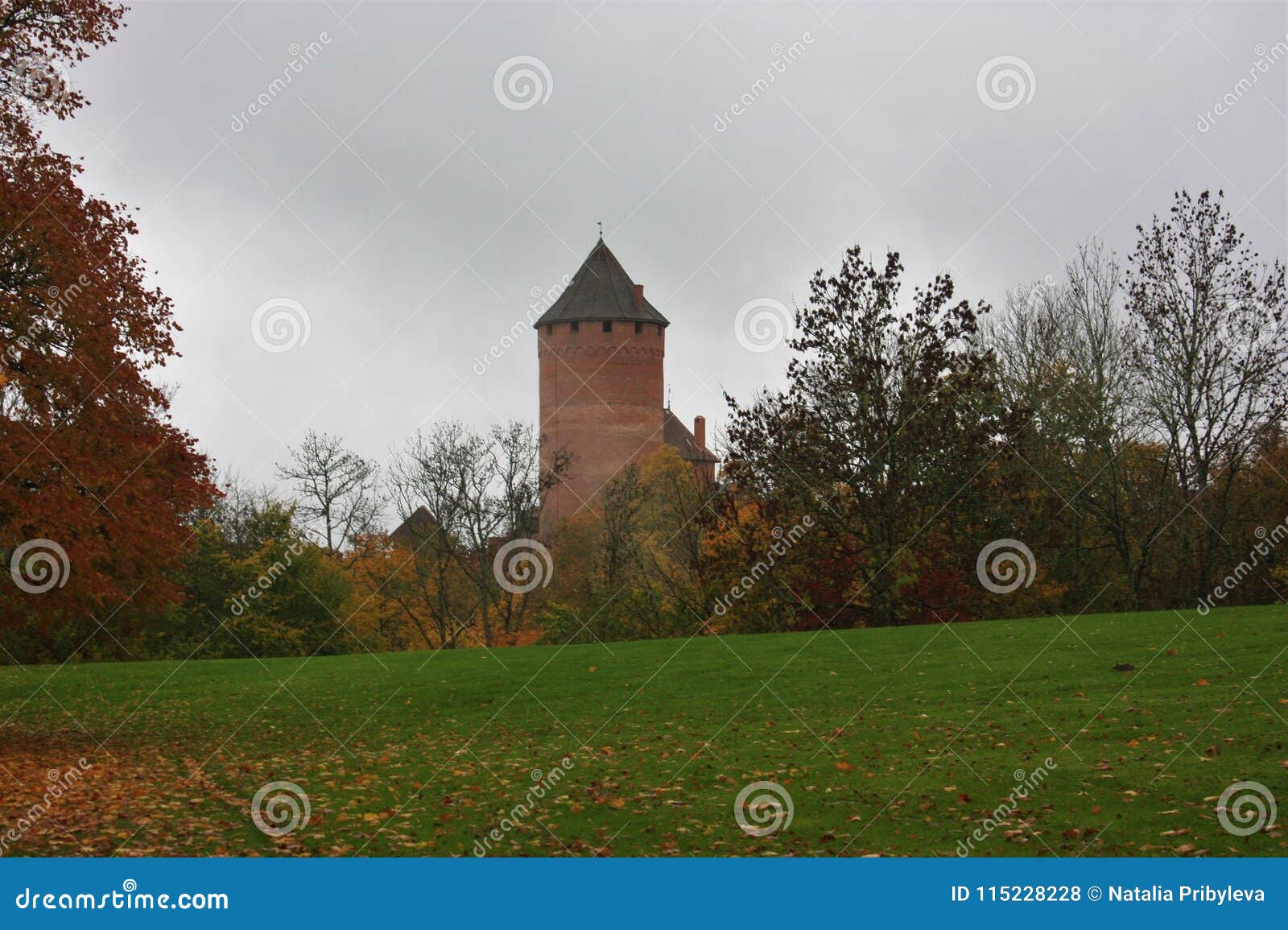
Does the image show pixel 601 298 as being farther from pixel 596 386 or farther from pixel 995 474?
pixel 995 474

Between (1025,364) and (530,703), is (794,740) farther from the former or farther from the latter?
(1025,364)

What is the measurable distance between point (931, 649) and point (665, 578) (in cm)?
1205

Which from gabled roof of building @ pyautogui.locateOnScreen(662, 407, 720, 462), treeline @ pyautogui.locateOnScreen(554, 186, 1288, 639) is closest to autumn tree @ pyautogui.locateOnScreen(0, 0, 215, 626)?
treeline @ pyautogui.locateOnScreen(554, 186, 1288, 639)

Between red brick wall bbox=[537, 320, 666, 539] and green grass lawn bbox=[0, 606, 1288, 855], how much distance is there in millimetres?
55690

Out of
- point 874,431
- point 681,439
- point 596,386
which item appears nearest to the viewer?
point 874,431

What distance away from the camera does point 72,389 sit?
16.3 meters

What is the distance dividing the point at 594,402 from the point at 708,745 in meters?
66.8

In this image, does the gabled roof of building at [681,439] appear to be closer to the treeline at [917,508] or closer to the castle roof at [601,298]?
the castle roof at [601,298]

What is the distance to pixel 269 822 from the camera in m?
11.9

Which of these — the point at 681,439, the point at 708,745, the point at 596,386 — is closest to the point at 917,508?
the point at 708,745

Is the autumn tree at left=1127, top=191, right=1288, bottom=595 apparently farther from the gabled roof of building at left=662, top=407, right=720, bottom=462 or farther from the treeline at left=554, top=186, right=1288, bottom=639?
the gabled roof of building at left=662, top=407, right=720, bottom=462

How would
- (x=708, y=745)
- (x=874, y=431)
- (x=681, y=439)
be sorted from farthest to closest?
(x=681, y=439)
(x=874, y=431)
(x=708, y=745)

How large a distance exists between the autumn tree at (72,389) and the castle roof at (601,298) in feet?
209

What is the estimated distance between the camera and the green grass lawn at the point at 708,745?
444 inches
